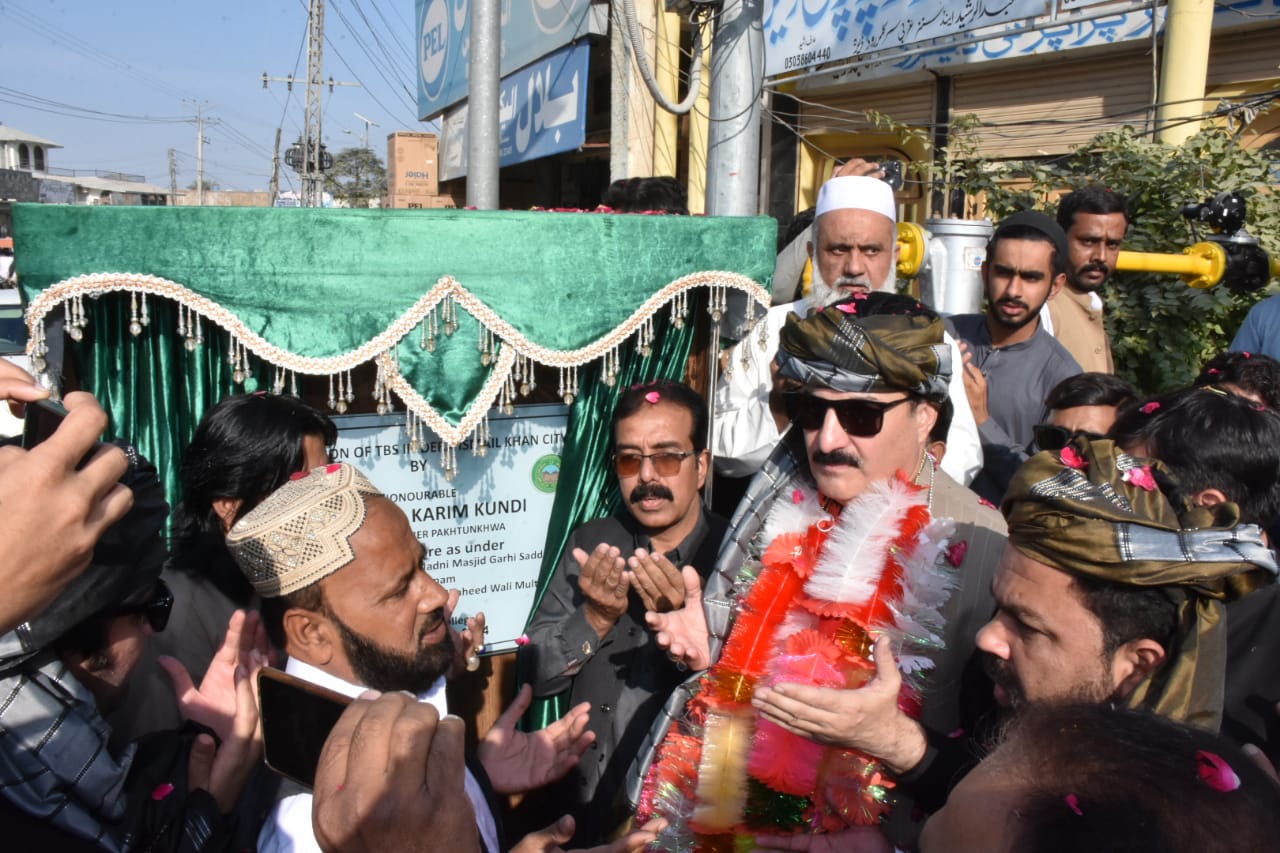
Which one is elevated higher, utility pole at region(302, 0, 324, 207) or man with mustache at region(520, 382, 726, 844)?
utility pole at region(302, 0, 324, 207)

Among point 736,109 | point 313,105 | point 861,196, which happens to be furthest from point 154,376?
point 313,105

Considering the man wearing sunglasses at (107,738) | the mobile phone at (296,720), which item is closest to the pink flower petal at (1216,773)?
the mobile phone at (296,720)

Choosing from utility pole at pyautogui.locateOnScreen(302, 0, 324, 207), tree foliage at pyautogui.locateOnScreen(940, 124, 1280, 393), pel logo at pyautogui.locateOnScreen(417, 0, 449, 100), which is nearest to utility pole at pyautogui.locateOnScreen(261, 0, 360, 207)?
utility pole at pyautogui.locateOnScreen(302, 0, 324, 207)

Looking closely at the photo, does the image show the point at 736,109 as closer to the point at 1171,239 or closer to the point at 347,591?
the point at 1171,239

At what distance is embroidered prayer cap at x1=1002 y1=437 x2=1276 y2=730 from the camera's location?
4.40 ft

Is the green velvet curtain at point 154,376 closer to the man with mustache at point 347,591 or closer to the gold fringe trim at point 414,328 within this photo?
the gold fringe trim at point 414,328

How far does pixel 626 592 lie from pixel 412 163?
1377 centimetres

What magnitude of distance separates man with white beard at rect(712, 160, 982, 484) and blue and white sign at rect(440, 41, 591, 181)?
5.70 meters

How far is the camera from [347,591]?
5.51 ft

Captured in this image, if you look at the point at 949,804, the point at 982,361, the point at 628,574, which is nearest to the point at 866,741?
the point at 949,804

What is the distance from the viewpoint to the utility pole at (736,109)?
4262 mm

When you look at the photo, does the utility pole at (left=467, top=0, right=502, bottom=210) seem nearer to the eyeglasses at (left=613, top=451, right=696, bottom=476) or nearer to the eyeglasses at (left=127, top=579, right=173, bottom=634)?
the eyeglasses at (left=613, top=451, right=696, bottom=476)

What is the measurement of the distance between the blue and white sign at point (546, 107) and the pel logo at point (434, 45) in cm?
225

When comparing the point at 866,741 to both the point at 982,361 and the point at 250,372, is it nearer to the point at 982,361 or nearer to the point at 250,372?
the point at 250,372
